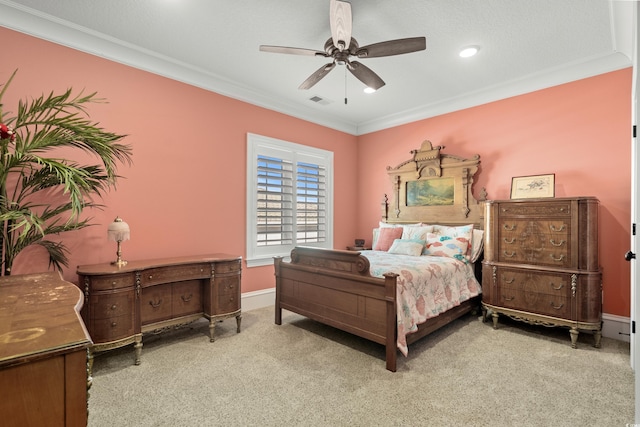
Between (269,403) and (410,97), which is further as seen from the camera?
(410,97)

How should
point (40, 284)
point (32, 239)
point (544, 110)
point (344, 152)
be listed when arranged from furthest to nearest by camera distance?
point (344, 152) → point (544, 110) → point (32, 239) → point (40, 284)

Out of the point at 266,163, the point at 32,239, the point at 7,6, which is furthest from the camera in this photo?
the point at 266,163

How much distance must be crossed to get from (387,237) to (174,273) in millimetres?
3106

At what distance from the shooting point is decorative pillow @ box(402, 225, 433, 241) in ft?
14.9

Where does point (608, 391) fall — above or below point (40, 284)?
below

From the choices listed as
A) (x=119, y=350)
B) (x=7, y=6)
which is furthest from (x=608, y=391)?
(x=7, y=6)

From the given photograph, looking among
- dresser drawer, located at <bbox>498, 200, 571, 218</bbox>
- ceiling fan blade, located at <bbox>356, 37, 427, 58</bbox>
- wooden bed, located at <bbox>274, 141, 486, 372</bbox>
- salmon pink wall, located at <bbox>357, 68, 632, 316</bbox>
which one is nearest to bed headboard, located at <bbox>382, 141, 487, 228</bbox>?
wooden bed, located at <bbox>274, 141, 486, 372</bbox>

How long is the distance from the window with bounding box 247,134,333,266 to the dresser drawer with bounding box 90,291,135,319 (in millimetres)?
1767

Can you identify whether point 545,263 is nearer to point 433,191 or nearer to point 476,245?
point 476,245

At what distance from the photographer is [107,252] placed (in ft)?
10.4

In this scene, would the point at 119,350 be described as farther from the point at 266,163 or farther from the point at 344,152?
the point at 344,152

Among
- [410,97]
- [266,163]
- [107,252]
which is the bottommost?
[107,252]

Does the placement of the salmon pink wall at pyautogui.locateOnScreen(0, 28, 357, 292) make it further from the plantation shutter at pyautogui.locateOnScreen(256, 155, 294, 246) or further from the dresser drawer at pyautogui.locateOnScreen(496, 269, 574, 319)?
the dresser drawer at pyautogui.locateOnScreen(496, 269, 574, 319)

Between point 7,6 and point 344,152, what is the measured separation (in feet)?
15.1
